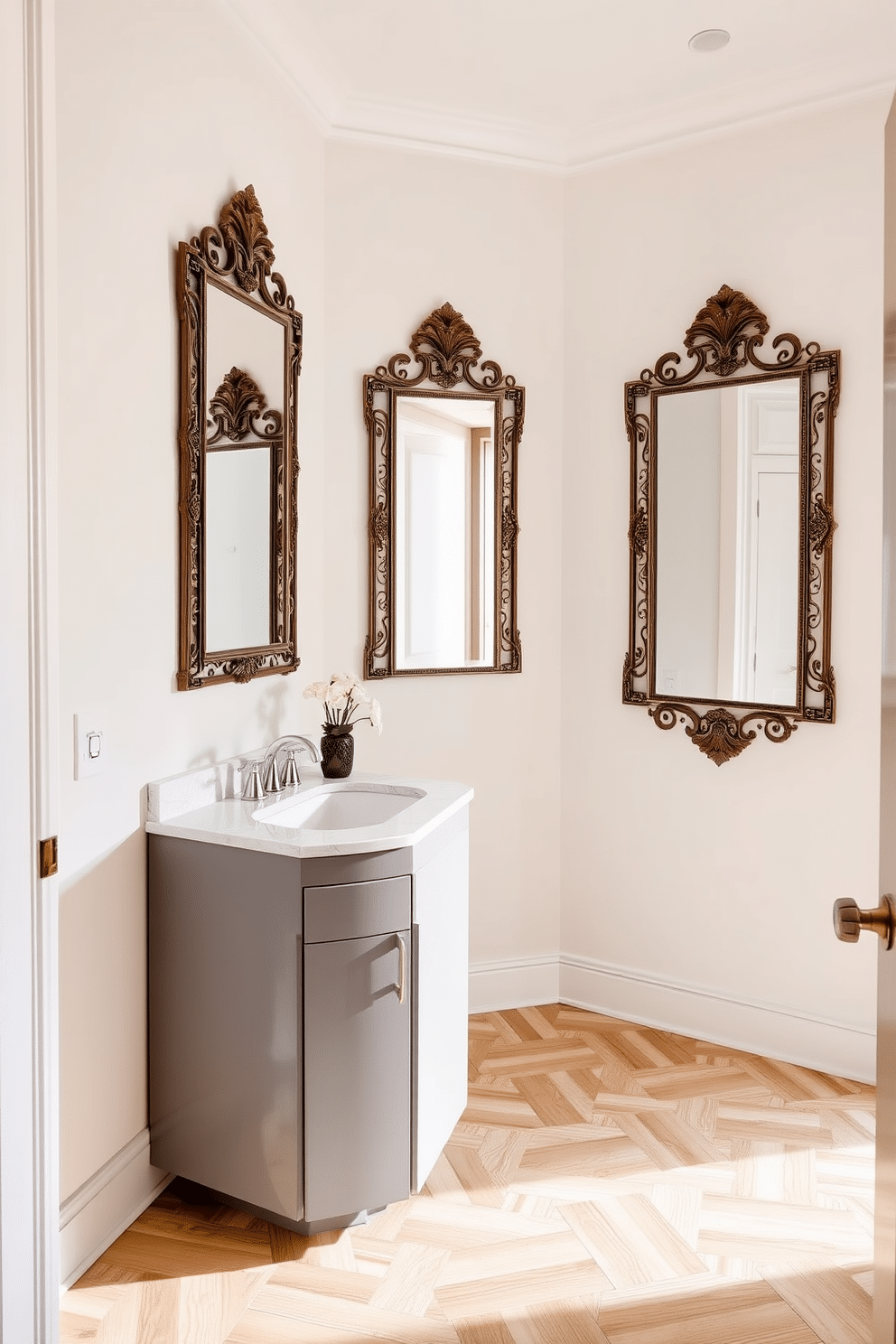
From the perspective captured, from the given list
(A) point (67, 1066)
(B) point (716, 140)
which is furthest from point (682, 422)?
(A) point (67, 1066)

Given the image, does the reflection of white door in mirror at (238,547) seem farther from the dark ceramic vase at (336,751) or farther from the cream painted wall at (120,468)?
the dark ceramic vase at (336,751)

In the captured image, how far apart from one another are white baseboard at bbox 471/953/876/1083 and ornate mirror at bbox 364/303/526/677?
1.05 meters

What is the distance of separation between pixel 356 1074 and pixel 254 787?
2.38ft

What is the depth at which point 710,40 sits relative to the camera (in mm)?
2641

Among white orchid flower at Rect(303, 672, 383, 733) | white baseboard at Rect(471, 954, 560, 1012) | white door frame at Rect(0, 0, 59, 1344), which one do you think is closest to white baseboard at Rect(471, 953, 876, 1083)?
white baseboard at Rect(471, 954, 560, 1012)

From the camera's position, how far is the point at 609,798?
325cm

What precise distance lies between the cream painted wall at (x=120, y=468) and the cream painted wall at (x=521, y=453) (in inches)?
25.6

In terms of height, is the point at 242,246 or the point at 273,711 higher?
the point at 242,246

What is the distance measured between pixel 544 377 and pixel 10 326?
222 cm

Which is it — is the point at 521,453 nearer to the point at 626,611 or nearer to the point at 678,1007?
the point at 626,611

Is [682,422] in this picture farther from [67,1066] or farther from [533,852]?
[67,1066]

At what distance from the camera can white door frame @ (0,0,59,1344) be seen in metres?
1.27

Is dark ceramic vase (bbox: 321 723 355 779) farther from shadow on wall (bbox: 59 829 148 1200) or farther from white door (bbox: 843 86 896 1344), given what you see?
white door (bbox: 843 86 896 1344)

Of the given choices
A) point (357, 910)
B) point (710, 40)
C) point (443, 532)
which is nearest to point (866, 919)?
point (357, 910)
